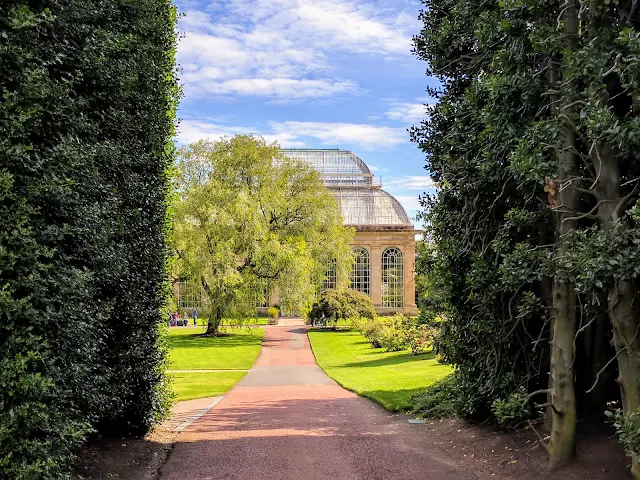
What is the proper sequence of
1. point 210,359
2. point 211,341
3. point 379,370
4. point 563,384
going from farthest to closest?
point 211,341 → point 210,359 → point 379,370 → point 563,384

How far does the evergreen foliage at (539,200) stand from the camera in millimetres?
6449

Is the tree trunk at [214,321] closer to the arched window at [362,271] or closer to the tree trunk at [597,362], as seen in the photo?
the tree trunk at [597,362]

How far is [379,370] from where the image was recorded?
863 inches

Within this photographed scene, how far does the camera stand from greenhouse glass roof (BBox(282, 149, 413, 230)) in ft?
220

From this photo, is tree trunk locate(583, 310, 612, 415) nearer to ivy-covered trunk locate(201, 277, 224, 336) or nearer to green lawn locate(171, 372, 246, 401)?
green lawn locate(171, 372, 246, 401)

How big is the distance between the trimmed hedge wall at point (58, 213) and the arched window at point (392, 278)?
57221 millimetres

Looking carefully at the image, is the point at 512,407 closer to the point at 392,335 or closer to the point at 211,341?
the point at 392,335

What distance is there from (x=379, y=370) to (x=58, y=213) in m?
17.7

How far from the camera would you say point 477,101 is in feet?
31.0

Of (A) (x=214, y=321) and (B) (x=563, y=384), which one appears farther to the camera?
(A) (x=214, y=321)

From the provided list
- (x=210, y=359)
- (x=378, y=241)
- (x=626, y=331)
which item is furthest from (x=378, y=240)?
(x=626, y=331)

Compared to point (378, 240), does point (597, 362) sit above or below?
below

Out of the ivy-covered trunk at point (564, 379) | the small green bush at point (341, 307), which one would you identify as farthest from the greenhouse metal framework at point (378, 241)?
the ivy-covered trunk at point (564, 379)

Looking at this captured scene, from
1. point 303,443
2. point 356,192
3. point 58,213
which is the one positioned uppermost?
point 356,192
